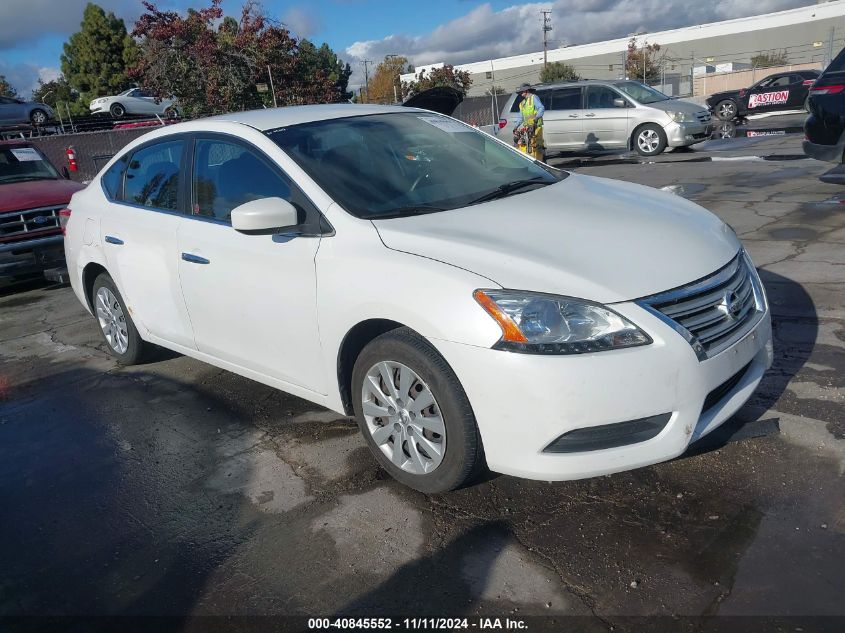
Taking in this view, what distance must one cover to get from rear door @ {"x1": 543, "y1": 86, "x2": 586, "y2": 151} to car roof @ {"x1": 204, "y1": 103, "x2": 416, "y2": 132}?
12940 mm

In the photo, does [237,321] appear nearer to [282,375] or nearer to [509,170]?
[282,375]

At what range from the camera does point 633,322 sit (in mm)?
2869

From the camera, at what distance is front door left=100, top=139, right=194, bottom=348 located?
4.62m

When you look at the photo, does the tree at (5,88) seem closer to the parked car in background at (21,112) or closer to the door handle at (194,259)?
the parked car in background at (21,112)

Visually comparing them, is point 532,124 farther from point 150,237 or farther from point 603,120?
point 150,237

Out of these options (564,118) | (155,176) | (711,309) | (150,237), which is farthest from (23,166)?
(564,118)

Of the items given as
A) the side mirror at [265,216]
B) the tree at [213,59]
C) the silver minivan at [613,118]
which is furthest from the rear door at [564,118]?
the side mirror at [265,216]

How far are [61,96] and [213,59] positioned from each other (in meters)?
30.7

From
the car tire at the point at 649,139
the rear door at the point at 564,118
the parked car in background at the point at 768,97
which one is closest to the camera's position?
the car tire at the point at 649,139

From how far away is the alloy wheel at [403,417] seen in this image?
3.23m

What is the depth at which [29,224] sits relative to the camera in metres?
8.66

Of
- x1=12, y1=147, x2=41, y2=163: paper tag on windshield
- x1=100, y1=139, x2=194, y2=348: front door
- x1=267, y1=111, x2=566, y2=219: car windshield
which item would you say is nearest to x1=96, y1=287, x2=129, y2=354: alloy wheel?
x1=100, y1=139, x2=194, y2=348: front door

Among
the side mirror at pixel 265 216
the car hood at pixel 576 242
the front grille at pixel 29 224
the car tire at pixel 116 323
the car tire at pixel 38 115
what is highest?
the car tire at pixel 38 115

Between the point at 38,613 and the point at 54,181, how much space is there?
7.96m
